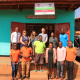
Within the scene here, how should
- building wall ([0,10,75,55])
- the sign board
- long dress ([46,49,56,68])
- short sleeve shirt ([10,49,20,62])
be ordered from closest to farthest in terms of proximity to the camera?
1. short sleeve shirt ([10,49,20,62])
2. long dress ([46,49,56,68])
3. the sign board
4. building wall ([0,10,75,55])

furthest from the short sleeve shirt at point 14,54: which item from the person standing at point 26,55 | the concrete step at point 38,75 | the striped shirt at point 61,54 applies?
the striped shirt at point 61,54

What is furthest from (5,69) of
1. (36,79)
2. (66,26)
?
(66,26)

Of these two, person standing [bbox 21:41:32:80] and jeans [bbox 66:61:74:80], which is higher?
person standing [bbox 21:41:32:80]

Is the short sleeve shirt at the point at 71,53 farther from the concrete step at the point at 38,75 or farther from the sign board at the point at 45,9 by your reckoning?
the sign board at the point at 45,9

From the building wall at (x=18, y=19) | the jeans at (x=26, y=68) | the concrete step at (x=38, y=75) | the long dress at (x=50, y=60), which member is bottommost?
the concrete step at (x=38, y=75)

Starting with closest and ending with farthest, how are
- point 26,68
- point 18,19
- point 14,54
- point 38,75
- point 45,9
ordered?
point 14,54 → point 38,75 → point 26,68 → point 45,9 → point 18,19

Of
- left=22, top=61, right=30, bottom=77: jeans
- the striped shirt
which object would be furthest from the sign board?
left=22, top=61, right=30, bottom=77: jeans

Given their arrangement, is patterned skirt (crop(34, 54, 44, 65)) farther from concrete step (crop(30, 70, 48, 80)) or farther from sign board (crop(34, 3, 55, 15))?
sign board (crop(34, 3, 55, 15))

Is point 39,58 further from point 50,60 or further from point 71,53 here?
point 71,53

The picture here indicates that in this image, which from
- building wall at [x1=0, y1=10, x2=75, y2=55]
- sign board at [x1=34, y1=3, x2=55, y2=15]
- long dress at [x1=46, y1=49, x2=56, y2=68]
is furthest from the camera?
building wall at [x1=0, y1=10, x2=75, y2=55]

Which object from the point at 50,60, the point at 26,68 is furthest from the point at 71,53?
the point at 26,68

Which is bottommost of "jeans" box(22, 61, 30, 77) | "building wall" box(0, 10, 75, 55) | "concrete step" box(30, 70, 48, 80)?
"concrete step" box(30, 70, 48, 80)

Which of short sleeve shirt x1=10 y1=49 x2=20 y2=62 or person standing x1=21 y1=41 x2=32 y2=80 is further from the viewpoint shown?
person standing x1=21 y1=41 x2=32 y2=80

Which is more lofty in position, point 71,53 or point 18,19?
point 18,19
